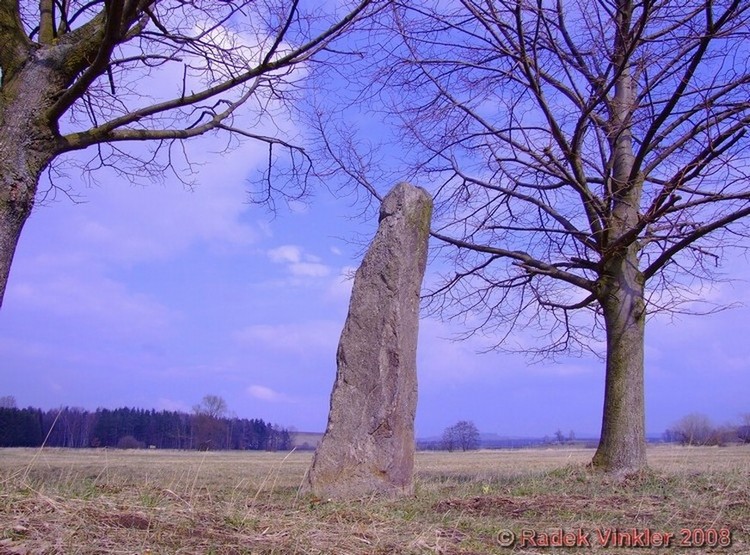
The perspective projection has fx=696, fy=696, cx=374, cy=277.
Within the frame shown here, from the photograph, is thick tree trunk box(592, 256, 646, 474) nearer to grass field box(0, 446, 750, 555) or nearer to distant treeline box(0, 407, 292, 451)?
grass field box(0, 446, 750, 555)

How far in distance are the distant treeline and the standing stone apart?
1321 millimetres

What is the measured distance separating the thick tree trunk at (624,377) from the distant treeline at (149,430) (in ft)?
16.5

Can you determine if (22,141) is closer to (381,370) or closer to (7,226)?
(7,226)

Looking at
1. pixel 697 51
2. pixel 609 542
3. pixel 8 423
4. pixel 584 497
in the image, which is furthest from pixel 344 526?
pixel 8 423

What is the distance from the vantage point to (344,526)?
429 cm

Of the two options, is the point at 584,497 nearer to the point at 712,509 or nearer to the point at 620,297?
the point at 712,509

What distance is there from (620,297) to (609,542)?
17.1ft

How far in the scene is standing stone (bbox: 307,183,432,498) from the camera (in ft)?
21.1

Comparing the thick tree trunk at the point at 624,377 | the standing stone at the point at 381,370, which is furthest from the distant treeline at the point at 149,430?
the thick tree trunk at the point at 624,377

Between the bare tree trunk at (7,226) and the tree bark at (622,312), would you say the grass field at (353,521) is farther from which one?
the tree bark at (622,312)

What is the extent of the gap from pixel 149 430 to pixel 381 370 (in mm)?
35729

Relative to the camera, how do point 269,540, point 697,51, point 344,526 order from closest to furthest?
point 269,540
point 344,526
point 697,51

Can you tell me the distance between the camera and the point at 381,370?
6.72 m

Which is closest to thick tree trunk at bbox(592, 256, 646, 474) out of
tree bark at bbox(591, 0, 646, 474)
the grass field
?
tree bark at bbox(591, 0, 646, 474)
